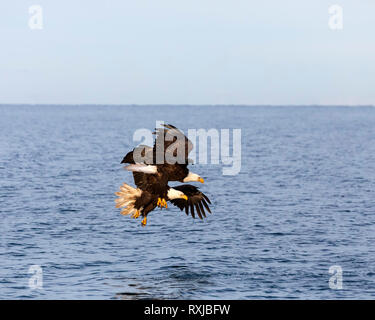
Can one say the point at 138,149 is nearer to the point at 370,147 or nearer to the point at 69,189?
the point at 69,189

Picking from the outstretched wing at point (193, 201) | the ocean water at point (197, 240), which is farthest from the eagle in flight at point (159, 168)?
the ocean water at point (197, 240)

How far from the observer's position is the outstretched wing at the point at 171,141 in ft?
73.4

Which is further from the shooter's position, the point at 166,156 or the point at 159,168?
the point at 159,168

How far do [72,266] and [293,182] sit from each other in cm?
4153

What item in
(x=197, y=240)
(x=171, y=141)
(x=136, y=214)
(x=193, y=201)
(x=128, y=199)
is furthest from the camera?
(x=197, y=240)

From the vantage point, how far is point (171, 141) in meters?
22.7

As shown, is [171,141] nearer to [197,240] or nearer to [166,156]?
[166,156]

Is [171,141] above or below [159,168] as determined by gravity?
above

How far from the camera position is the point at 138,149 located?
77.0ft

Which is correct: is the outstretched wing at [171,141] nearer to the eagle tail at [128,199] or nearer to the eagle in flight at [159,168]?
the eagle in flight at [159,168]

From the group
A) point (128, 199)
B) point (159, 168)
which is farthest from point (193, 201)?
point (159, 168)

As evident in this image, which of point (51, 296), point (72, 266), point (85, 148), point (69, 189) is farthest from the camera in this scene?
point (85, 148)
